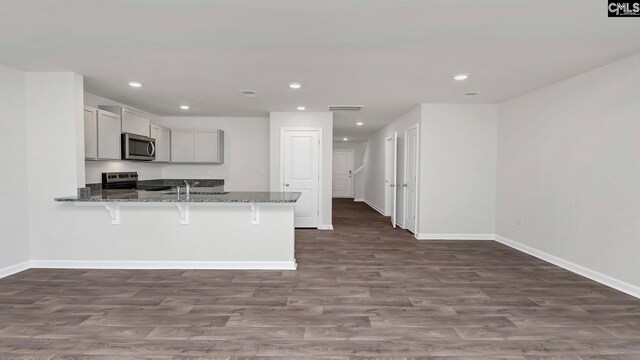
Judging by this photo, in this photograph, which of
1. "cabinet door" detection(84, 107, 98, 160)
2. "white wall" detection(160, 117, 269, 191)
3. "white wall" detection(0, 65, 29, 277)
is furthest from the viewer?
"white wall" detection(160, 117, 269, 191)

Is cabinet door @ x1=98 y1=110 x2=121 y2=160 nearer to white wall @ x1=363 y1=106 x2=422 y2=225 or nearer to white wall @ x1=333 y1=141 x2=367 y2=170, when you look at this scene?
white wall @ x1=363 y1=106 x2=422 y2=225

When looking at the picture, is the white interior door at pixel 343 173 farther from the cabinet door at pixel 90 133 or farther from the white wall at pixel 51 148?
the white wall at pixel 51 148

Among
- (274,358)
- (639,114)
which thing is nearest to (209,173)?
(274,358)

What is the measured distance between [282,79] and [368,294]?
268 cm

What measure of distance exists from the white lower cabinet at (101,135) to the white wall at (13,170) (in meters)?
0.61

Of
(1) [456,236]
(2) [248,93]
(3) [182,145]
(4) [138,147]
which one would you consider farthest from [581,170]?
(3) [182,145]

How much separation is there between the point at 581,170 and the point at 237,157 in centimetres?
591

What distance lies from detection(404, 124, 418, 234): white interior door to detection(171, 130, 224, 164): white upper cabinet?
3.86 meters

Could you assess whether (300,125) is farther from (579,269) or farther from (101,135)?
(579,269)

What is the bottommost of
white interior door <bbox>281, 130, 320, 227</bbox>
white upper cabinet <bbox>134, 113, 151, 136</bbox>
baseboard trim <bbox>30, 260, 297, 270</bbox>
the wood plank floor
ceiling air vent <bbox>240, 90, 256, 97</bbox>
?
the wood plank floor

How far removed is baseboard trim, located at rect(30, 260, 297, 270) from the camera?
12.5 ft

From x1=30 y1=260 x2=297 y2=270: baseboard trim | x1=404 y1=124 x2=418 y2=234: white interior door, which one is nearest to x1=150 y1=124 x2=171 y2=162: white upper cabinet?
x1=30 y1=260 x2=297 y2=270: baseboard trim

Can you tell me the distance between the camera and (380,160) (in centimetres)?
902

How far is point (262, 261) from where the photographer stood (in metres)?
3.84
